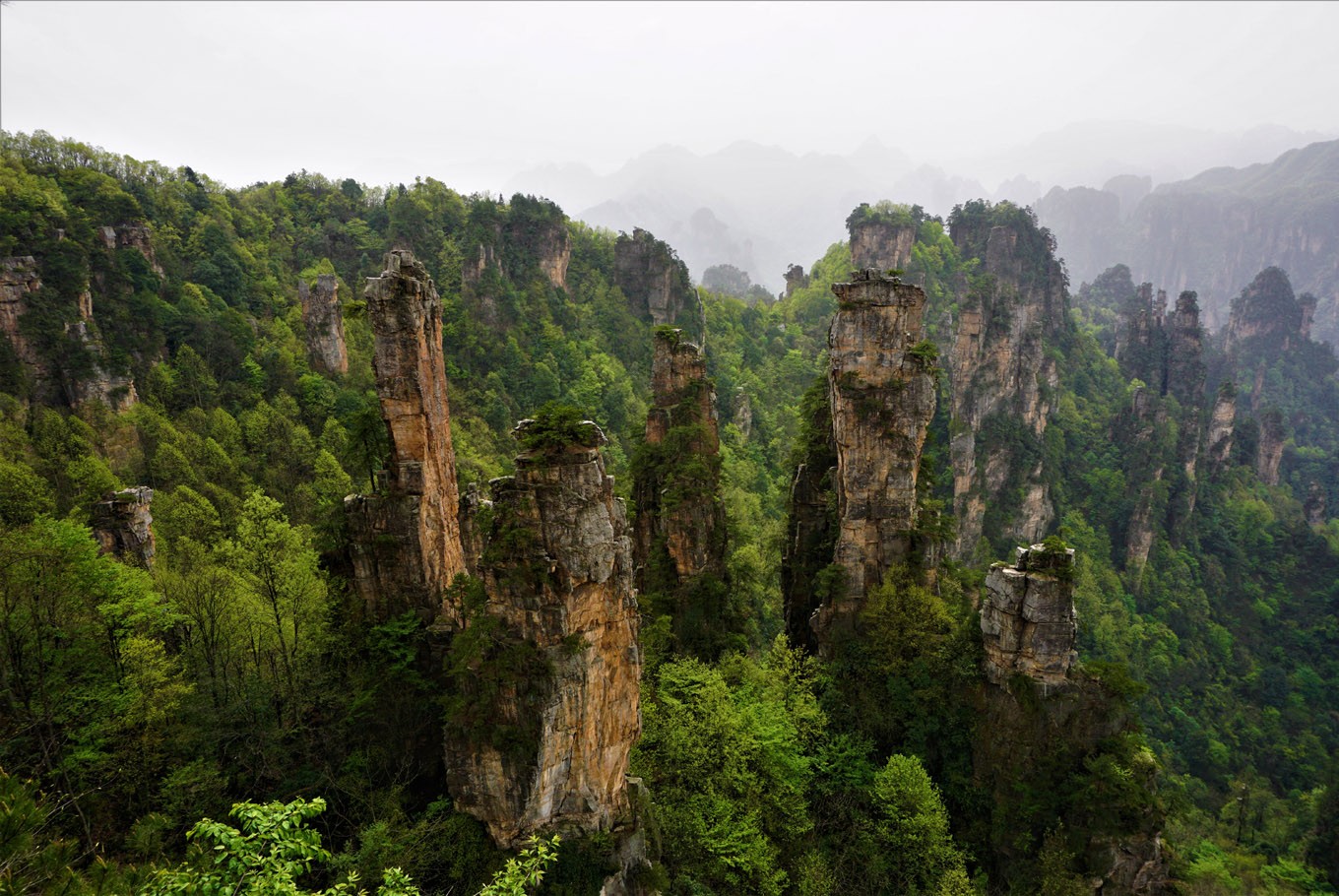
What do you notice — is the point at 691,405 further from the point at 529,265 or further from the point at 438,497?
the point at 529,265

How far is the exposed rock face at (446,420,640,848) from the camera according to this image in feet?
48.4

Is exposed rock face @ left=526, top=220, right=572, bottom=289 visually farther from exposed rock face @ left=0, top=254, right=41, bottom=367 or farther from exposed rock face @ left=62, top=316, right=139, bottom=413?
exposed rock face @ left=0, top=254, right=41, bottom=367

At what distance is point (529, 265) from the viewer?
7175 cm

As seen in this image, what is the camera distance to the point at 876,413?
24.4 metres

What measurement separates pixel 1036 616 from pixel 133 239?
5963cm

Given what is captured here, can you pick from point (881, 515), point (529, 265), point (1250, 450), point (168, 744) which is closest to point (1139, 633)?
point (1250, 450)

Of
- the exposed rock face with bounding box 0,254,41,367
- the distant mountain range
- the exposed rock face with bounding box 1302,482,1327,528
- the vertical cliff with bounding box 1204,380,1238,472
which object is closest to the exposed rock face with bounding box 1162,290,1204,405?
the vertical cliff with bounding box 1204,380,1238,472

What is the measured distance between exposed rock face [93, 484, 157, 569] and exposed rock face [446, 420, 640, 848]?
16976mm

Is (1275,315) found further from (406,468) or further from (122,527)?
(122,527)

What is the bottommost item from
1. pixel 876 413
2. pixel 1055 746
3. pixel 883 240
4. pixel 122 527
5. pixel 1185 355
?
pixel 1055 746

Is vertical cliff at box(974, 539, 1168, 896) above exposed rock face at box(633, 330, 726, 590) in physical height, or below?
below

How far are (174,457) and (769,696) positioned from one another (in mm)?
36017

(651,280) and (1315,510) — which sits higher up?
(651,280)

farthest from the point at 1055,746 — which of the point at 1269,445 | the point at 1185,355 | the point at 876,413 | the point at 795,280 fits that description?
the point at 795,280
